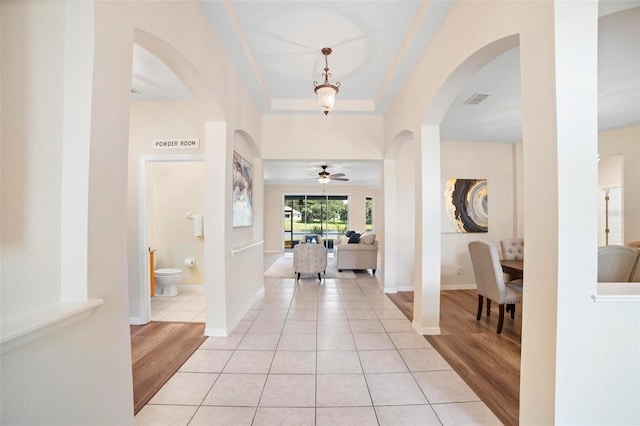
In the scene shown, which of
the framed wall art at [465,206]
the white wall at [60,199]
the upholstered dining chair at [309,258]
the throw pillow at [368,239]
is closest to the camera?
the white wall at [60,199]

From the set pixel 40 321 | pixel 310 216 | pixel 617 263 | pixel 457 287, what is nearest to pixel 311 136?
pixel 457 287

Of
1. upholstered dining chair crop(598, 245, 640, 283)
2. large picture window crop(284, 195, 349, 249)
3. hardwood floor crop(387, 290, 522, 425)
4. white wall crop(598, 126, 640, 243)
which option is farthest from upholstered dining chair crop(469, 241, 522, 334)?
large picture window crop(284, 195, 349, 249)

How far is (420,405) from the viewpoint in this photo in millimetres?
1923

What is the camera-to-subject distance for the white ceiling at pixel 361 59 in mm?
2482

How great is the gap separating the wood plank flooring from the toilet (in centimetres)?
104

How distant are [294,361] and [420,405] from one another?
110 centimetres

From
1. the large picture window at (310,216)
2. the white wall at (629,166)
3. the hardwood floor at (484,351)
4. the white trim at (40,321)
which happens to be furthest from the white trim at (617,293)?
the large picture window at (310,216)

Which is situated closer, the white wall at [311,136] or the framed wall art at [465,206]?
the white wall at [311,136]

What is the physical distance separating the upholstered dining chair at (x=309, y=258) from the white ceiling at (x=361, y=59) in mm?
2800

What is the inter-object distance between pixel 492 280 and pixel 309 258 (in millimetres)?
3512

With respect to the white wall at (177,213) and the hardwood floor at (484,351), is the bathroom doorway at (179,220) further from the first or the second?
the hardwood floor at (484,351)

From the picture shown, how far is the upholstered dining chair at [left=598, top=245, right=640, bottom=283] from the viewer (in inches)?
92.6

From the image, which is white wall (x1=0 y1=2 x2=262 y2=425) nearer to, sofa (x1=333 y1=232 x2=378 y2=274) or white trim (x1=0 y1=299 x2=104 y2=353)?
white trim (x1=0 y1=299 x2=104 y2=353)

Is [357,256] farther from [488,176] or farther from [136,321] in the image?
[136,321]
